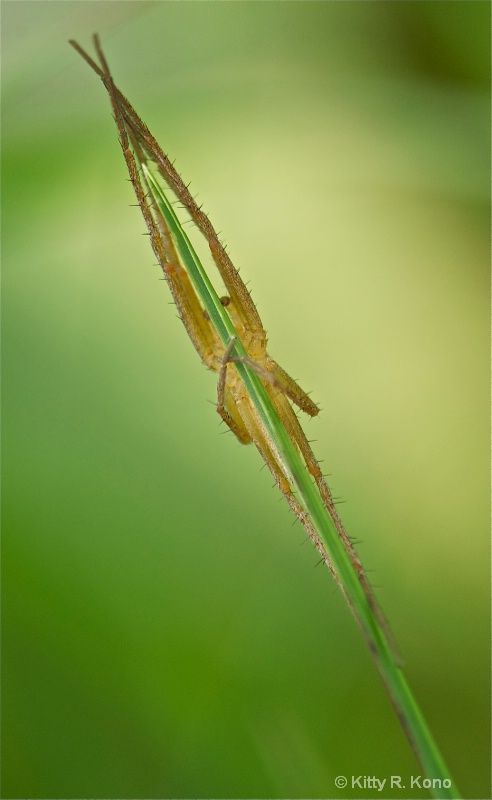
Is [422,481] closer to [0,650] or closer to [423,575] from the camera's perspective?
[423,575]

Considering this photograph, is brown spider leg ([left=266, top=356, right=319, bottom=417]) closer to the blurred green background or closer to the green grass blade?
the green grass blade

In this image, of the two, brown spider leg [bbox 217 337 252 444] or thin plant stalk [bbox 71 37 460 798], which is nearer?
thin plant stalk [bbox 71 37 460 798]

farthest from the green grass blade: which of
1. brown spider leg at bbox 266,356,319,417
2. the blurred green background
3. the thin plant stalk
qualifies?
the blurred green background

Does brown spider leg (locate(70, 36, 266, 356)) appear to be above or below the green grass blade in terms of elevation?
above

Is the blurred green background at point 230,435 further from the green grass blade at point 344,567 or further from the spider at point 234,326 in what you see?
the green grass blade at point 344,567

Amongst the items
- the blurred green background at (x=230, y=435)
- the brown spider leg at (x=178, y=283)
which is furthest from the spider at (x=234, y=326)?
the blurred green background at (x=230, y=435)

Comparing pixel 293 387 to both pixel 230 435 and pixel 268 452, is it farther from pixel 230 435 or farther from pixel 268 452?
pixel 230 435
